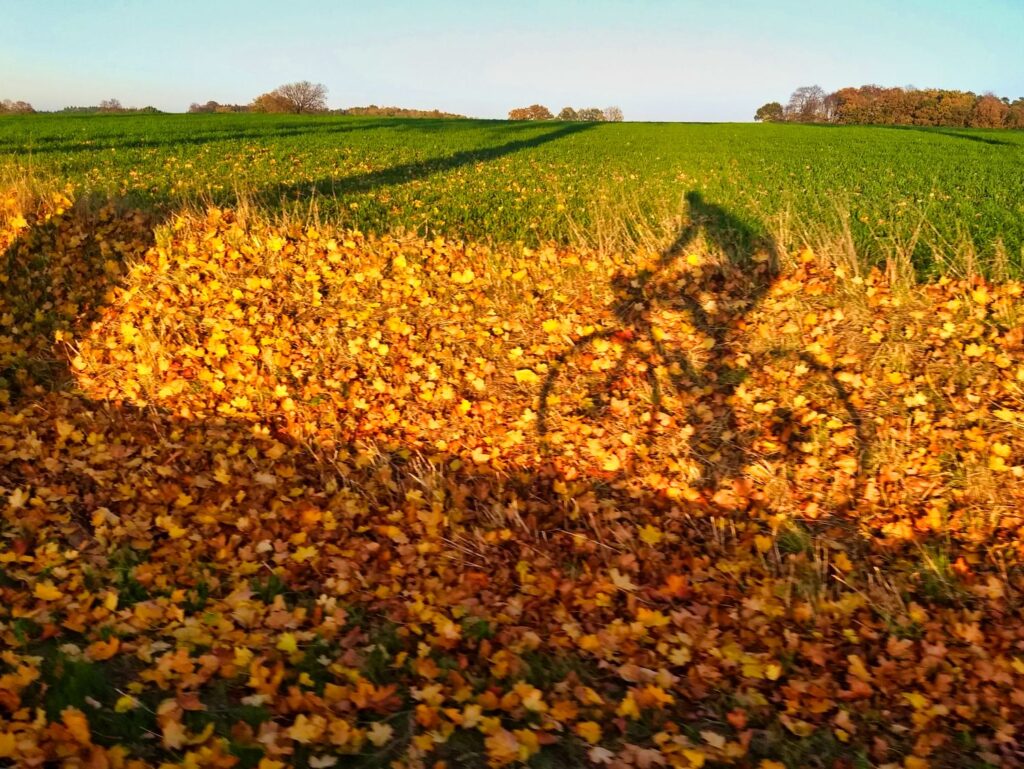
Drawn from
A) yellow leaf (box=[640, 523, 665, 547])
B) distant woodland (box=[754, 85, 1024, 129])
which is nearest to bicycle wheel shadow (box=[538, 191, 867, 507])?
yellow leaf (box=[640, 523, 665, 547])

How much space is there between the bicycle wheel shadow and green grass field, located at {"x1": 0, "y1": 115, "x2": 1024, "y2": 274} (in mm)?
870

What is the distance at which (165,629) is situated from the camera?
379cm

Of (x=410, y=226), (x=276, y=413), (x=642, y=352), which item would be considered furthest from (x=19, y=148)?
(x=642, y=352)

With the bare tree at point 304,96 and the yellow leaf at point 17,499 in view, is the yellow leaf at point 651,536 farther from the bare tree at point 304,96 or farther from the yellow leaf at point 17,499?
the bare tree at point 304,96

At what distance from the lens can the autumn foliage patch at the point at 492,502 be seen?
11.0 ft

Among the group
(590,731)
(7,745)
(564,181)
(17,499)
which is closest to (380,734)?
(590,731)

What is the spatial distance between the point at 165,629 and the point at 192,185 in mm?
10009

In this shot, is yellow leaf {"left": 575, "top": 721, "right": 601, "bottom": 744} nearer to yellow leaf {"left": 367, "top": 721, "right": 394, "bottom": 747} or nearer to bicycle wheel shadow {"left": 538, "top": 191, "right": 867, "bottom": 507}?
yellow leaf {"left": 367, "top": 721, "right": 394, "bottom": 747}

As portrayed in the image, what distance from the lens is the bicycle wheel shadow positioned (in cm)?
566

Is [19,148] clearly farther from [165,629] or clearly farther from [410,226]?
[165,629]

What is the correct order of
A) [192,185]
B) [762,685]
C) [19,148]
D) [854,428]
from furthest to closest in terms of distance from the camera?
1. [19,148]
2. [192,185]
3. [854,428]
4. [762,685]

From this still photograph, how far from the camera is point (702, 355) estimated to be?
6.55 meters

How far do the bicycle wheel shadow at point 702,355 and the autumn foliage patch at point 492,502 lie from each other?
0.10 ft

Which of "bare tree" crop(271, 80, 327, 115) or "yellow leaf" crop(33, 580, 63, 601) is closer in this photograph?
"yellow leaf" crop(33, 580, 63, 601)
